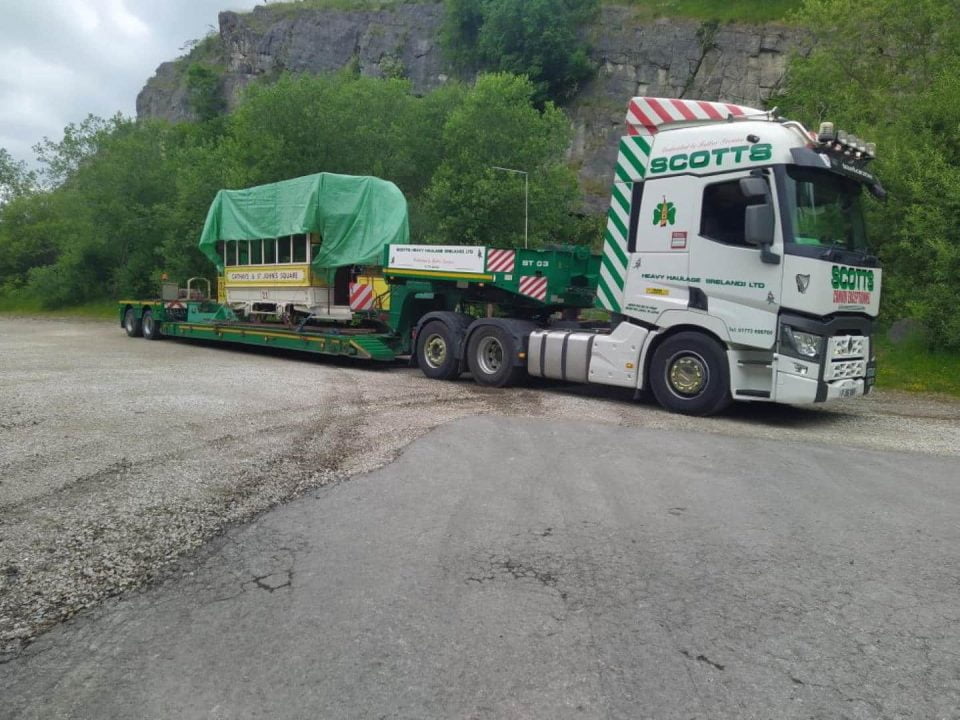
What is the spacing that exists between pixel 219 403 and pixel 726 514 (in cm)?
642

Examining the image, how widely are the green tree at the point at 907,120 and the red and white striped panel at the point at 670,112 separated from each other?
7155 millimetres

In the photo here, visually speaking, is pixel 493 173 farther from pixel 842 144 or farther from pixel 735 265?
pixel 735 265

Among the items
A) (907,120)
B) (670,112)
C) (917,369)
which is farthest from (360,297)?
(907,120)

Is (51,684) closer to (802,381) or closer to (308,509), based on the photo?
(308,509)

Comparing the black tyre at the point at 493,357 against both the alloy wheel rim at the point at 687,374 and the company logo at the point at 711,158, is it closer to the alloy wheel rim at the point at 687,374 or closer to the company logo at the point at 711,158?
the alloy wheel rim at the point at 687,374

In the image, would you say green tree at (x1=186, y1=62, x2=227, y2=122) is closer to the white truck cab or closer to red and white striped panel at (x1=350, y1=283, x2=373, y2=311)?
red and white striped panel at (x1=350, y1=283, x2=373, y2=311)

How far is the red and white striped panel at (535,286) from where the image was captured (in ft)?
38.0

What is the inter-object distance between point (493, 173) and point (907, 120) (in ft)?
58.2

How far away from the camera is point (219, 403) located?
9.19 metres

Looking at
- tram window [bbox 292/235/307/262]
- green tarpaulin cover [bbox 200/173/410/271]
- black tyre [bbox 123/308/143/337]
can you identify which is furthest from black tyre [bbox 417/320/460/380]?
black tyre [bbox 123/308/143/337]

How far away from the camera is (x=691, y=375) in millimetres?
9438

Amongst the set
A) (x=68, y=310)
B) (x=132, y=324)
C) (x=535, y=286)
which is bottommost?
(x=68, y=310)

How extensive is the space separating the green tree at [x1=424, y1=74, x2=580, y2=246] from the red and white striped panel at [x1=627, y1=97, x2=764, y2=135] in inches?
828

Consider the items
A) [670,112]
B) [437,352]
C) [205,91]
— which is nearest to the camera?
[670,112]
